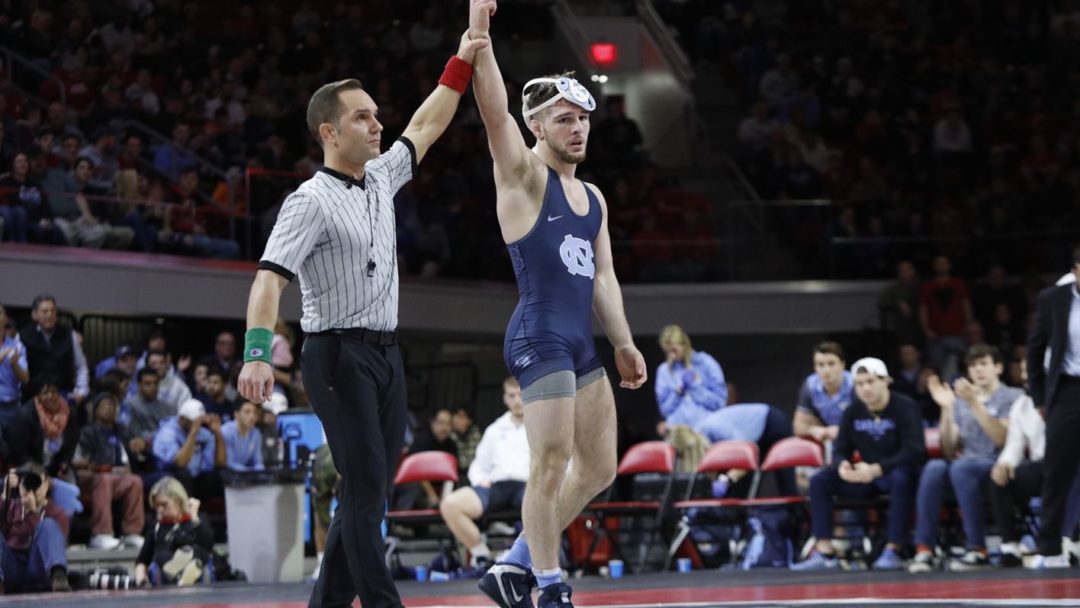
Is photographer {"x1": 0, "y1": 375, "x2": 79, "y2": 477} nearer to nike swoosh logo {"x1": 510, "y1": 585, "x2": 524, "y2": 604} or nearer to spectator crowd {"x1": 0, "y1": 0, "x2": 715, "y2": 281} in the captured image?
spectator crowd {"x1": 0, "y1": 0, "x2": 715, "y2": 281}

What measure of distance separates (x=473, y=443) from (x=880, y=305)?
4906 mm

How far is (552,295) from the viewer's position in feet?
18.6

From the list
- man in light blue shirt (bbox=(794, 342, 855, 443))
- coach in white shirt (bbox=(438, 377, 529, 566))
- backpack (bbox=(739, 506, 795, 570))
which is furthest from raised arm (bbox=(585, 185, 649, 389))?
man in light blue shirt (bbox=(794, 342, 855, 443))

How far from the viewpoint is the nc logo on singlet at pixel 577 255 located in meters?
5.69

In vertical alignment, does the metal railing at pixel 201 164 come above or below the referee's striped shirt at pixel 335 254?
above

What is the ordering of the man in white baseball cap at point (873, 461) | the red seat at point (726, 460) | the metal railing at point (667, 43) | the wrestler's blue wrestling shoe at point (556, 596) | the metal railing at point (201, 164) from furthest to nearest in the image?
the metal railing at point (667, 43), the metal railing at point (201, 164), the red seat at point (726, 460), the man in white baseball cap at point (873, 461), the wrestler's blue wrestling shoe at point (556, 596)

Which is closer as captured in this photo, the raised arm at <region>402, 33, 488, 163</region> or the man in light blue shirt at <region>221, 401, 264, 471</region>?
the raised arm at <region>402, 33, 488, 163</region>

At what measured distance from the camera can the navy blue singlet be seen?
221 inches

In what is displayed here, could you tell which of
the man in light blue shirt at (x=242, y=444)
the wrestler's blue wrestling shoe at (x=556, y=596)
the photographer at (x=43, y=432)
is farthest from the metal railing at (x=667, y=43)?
the wrestler's blue wrestling shoe at (x=556, y=596)

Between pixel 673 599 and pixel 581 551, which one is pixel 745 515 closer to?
pixel 581 551

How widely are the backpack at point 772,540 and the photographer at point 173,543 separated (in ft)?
12.7

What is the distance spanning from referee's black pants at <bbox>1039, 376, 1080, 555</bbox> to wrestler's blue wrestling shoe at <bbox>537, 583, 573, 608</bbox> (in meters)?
4.80

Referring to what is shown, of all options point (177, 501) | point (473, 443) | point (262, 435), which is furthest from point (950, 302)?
point (177, 501)

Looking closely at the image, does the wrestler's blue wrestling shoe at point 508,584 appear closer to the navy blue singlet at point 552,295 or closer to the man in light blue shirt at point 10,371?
the navy blue singlet at point 552,295
